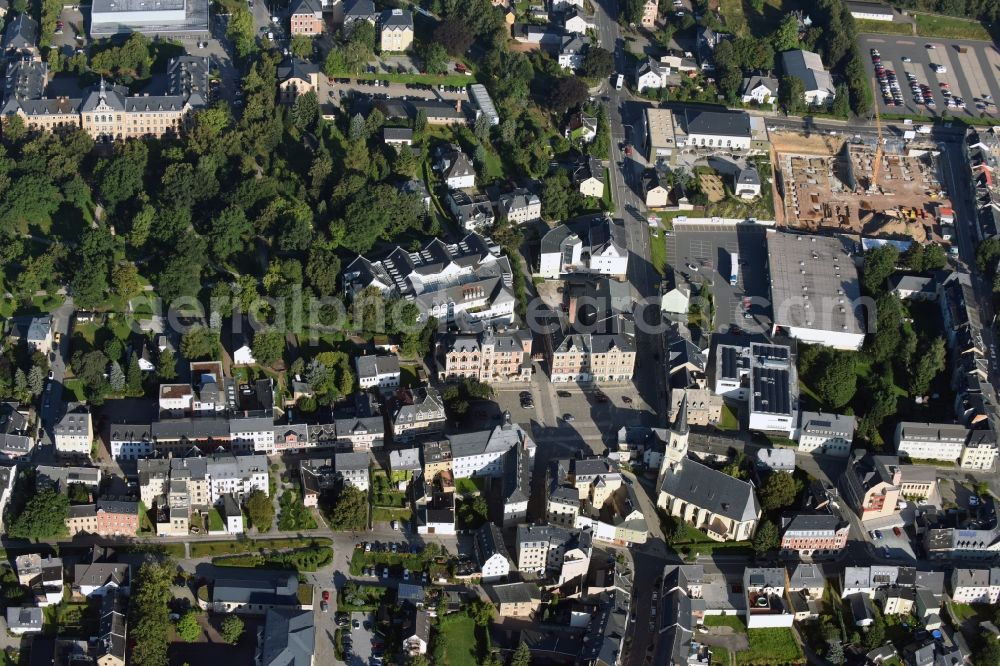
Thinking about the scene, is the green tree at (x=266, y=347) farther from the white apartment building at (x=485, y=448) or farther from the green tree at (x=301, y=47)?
the green tree at (x=301, y=47)

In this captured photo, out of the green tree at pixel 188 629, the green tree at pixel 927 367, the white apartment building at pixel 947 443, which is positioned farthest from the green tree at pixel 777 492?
the green tree at pixel 188 629

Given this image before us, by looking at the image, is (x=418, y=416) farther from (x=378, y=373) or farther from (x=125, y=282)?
(x=125, y=282)

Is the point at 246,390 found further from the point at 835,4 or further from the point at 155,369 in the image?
the point at 835,4

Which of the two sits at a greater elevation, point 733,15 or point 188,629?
point 733,15

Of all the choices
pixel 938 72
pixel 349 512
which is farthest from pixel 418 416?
pixel 938 72

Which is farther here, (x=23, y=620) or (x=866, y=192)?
(x=866, y=192)

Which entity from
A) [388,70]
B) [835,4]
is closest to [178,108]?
[388,70]
